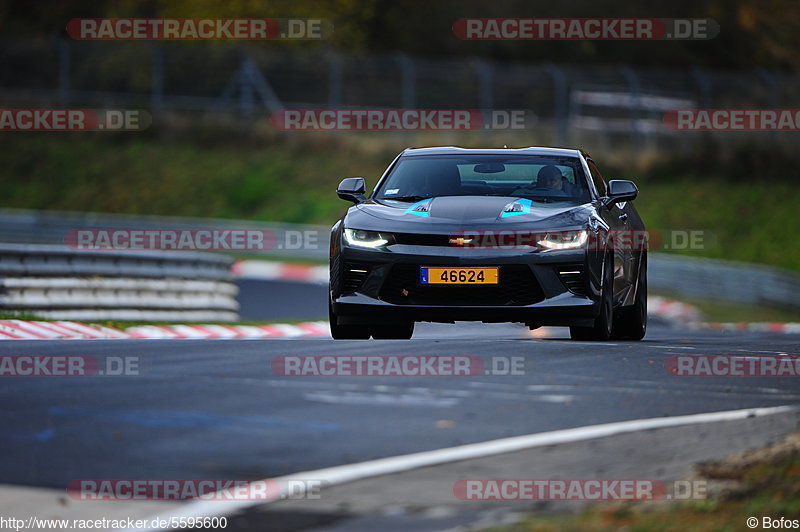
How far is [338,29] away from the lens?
51.6m

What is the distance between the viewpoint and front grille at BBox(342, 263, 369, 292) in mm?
11539

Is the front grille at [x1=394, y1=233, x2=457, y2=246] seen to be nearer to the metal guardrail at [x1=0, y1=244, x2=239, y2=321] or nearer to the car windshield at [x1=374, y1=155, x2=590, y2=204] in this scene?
the car windshield at [x1=374, y1=155, x2=590, y2=204]

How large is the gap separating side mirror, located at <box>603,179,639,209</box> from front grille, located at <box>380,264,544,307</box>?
1598 mm

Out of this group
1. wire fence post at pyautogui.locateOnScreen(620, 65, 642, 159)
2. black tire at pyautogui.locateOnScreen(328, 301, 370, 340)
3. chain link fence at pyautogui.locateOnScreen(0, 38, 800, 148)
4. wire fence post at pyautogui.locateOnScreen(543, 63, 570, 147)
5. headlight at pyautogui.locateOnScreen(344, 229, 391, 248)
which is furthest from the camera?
chain link fence at pyautogui.locateOnScreen(0, 38, 800, 148)

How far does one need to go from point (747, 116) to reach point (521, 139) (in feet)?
20.2

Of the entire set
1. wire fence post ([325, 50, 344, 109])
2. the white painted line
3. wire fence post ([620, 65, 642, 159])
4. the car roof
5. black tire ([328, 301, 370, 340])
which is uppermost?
wire fence post ([325, 50, 344, 109])

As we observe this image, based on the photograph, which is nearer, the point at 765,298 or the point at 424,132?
the point at 765,298

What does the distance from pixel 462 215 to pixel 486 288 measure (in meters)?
0.61

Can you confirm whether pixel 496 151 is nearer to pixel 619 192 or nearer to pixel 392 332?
pixel 619 192

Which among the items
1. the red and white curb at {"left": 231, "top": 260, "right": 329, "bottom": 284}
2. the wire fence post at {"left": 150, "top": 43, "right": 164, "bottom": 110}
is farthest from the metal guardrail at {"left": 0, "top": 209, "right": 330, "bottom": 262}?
the wire fence post at {"left": 150, "top": 43, "right": 164, "bottom": 110}

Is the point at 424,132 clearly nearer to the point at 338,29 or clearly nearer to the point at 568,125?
the point at 568,125

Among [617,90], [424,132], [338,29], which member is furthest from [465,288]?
[338,29]

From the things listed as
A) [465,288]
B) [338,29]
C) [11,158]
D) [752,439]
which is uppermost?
[338,29]

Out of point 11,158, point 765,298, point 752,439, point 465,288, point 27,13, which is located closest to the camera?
point 752,439
